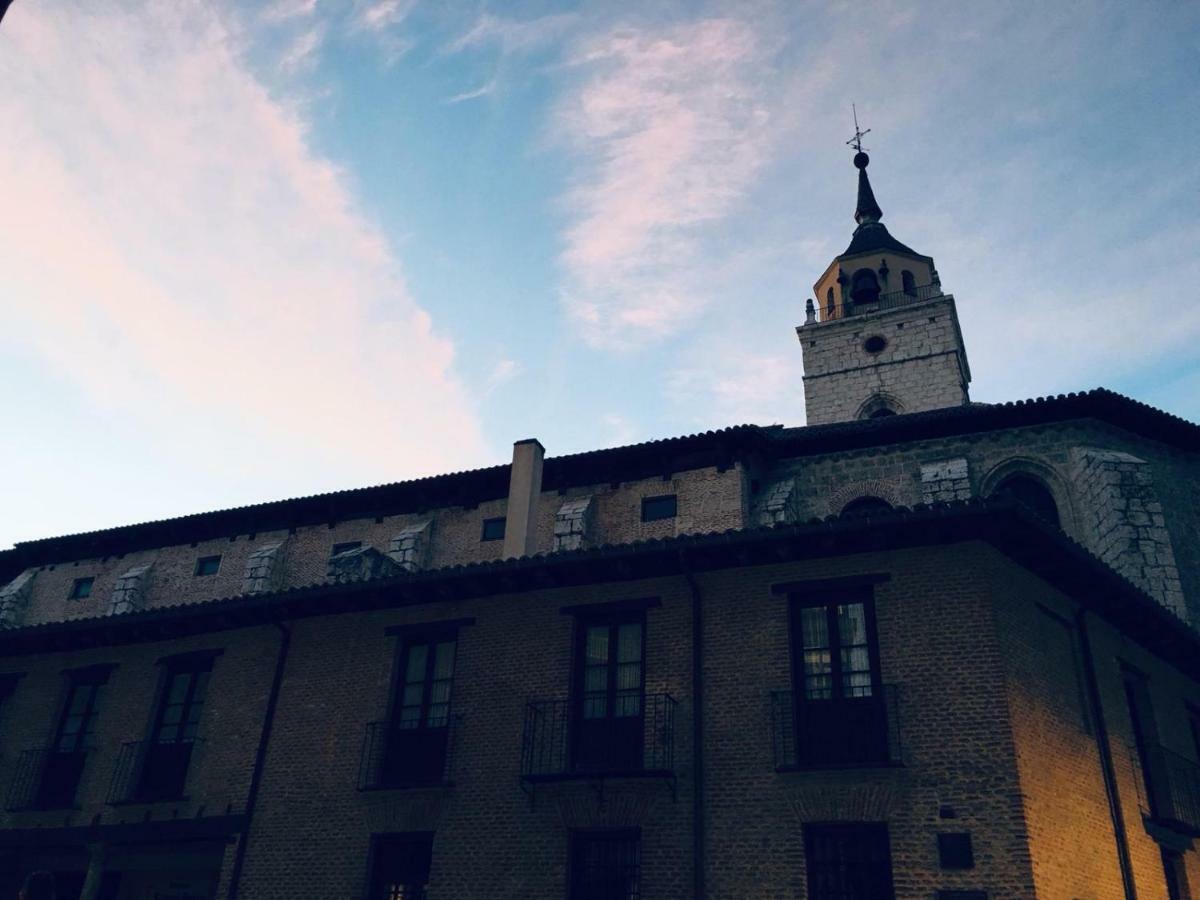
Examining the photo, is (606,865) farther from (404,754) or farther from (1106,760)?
(1106,760)

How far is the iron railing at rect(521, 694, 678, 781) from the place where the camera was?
12711 millimetres

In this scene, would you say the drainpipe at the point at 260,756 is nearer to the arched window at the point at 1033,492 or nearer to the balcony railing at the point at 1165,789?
the balcony railing at the point at 1165,789

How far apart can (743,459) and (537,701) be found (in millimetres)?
11330

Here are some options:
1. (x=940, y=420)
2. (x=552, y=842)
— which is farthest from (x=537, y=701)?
(x=940, y=420)

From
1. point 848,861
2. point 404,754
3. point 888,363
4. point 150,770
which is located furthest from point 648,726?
point 888,363

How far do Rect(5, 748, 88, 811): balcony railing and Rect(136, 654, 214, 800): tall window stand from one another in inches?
58.3

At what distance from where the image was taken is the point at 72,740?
1730 centimetres

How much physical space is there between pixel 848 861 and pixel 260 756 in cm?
930

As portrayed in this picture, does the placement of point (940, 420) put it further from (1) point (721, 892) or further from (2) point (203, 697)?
(2) point (203, 697)

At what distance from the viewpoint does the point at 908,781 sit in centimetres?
1131

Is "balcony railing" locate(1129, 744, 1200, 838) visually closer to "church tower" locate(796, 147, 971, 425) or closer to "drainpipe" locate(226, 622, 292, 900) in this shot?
"drainpipe" locate(226, 622, 292, 900)

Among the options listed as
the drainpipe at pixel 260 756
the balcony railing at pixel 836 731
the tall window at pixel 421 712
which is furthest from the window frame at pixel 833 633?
the drainpipe at pixel 260 756

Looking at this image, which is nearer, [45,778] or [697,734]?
[697,734]

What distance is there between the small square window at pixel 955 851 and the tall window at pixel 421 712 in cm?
691
